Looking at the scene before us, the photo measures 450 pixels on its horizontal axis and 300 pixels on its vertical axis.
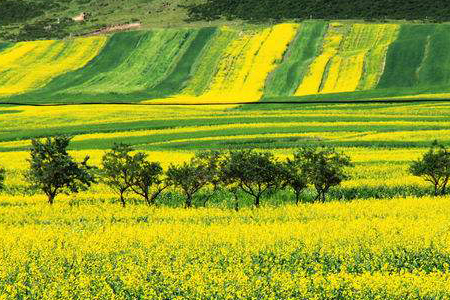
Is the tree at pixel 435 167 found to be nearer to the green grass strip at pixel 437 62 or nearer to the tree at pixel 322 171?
the tree at pixel 322 171

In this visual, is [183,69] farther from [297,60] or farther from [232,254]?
[232,254]

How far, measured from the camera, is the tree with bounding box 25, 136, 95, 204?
158ft

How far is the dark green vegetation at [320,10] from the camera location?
13112 centimetres

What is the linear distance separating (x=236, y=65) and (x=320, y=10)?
95.6 ft

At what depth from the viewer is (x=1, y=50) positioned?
13725 cm

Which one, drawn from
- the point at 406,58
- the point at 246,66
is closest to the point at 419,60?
the point at 406,58

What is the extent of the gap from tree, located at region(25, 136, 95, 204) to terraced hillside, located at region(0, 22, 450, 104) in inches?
2095

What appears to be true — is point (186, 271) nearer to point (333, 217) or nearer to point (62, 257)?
point (62, 257)

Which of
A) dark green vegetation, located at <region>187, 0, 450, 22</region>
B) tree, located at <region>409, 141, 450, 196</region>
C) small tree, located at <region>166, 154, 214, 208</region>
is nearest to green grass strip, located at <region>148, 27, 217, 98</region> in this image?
dark green vegetation, located at <region>187, 0, 450, 22</region>

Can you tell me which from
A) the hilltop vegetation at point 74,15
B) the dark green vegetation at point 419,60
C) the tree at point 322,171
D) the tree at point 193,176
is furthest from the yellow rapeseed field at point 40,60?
the tree at point 322,171

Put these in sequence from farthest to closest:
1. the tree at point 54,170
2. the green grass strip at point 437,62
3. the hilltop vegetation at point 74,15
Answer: the hilltop vegetation at point 74,15 < the green grass strip at point 437,62 < the tree at point 54,170

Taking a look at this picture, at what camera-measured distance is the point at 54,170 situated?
158 ft

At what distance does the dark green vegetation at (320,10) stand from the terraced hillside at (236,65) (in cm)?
713

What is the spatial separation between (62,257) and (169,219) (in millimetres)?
11290
